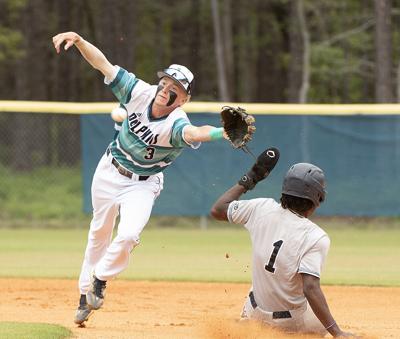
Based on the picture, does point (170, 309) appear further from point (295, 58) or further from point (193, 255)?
point (295, 58)

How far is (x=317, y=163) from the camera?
1581 centimetres

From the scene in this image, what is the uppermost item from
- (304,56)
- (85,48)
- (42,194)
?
(85,48)

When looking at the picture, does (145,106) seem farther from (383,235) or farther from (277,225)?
(383,235)

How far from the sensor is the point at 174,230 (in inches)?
638

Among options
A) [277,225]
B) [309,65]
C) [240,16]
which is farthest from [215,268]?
[240,16]

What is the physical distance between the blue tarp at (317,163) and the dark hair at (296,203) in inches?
387

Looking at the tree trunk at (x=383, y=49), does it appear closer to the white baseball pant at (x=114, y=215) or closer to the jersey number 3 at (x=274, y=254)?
the white baseball pant at (x=114, y=215)

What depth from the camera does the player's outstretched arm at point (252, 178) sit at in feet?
18.8

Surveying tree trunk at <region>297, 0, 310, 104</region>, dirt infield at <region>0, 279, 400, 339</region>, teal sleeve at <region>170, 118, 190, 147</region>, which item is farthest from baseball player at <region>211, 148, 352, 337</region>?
tree trunk at <region>297, 0, 310, 104</region>

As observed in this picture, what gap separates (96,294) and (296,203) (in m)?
2.06

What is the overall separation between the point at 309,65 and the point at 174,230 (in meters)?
15.0

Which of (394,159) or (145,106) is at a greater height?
(145,106)

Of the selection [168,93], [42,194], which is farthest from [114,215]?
[42,194]

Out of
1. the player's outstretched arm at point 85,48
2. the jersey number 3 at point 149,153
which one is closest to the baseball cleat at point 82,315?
the jersey number 3 at point 149,153
